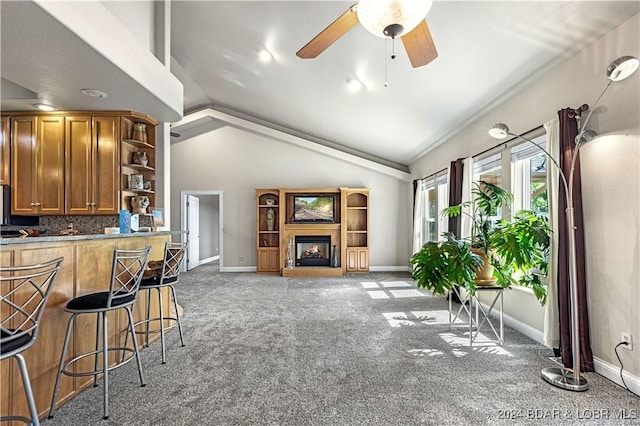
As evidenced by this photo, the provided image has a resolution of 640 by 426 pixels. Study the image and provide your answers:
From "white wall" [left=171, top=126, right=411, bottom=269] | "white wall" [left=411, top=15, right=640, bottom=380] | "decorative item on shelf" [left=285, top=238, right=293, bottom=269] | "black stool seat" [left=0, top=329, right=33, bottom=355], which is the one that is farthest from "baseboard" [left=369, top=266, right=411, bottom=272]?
"black stool seat" [left=0, top=329, right=33, bottom=355]

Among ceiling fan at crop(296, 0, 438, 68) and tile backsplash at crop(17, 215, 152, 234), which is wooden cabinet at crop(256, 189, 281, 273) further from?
ceiling fan at crop(296, 0, 438, 68)

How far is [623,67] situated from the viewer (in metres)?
2.08

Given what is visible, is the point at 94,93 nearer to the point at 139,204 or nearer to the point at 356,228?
the point at 139,204

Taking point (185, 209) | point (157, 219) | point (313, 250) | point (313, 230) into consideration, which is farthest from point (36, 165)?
point (313, 250)

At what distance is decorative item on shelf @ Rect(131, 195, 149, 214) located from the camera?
15.0ft

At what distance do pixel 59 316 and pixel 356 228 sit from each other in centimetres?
665

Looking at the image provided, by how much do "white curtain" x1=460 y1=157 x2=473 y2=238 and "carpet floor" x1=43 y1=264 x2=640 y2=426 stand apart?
4.14 ft

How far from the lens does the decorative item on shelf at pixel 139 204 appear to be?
4.56 meters

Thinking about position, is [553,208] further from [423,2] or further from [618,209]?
[423,2]

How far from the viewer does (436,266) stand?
3277 mm

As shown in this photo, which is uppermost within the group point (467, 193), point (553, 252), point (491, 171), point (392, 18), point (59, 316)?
point (392, 18)

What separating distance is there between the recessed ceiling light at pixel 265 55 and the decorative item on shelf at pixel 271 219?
160 inches

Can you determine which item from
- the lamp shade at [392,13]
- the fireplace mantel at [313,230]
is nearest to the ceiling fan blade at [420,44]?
the lamp shade at [392,13]

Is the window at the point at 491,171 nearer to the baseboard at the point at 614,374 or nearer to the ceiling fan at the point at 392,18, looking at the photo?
the baseboard at the point at 614,374
